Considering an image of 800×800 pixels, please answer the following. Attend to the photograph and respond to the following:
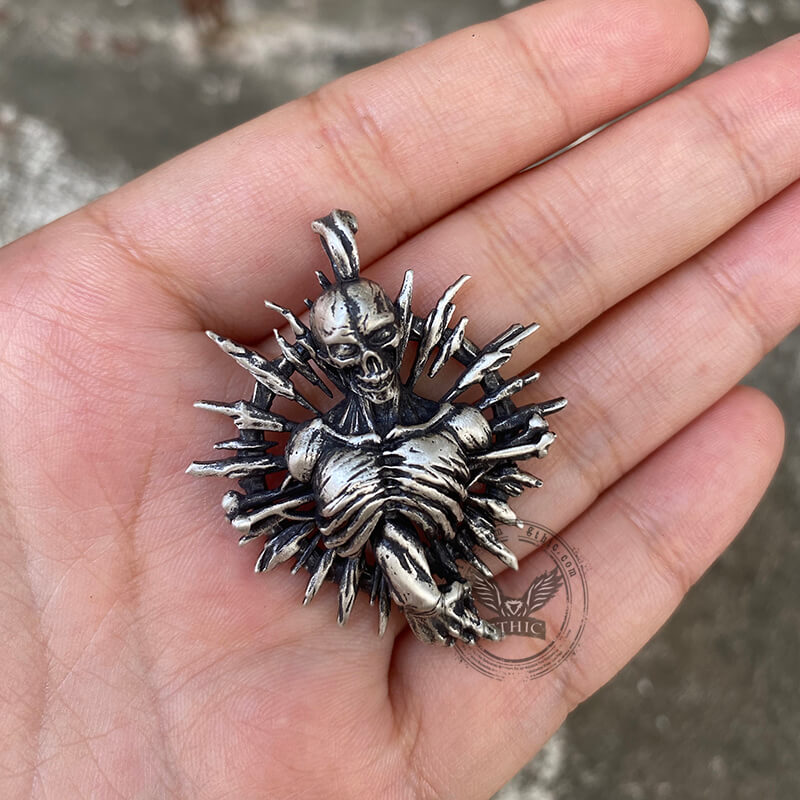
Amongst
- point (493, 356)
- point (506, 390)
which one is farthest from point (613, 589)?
point (493, 356)

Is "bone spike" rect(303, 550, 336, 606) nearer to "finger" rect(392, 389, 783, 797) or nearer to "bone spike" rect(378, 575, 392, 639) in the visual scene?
"bone spike" rect(378, 575, 392, 639)

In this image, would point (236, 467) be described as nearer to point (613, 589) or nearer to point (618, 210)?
point (613, 589)

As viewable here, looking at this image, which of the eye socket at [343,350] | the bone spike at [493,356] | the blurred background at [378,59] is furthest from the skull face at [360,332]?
the blurred background at [378,59]

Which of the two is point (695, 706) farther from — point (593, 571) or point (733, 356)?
point (733, 356)

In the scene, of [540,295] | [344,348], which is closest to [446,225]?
[540,295]

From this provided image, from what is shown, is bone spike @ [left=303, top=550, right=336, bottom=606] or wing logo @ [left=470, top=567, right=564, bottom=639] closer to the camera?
bone spike @ [left=303, top=550, right=336, bottom=606]

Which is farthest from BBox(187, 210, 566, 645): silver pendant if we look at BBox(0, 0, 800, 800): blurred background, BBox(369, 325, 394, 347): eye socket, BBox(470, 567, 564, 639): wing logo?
BBox(0, 0, 800, 800): blurred background
